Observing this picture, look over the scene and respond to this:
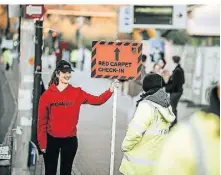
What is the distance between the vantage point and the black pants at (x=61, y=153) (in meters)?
4.76

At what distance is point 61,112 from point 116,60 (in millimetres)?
634

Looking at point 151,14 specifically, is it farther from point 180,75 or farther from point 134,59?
point 180,75

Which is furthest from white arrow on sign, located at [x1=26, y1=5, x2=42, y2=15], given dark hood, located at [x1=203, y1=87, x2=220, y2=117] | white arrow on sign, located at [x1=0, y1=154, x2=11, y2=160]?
dark hood, located at [x1=203, y1=87, x2=220, y2=117]

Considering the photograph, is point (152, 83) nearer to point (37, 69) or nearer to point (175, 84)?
point (37, 69)

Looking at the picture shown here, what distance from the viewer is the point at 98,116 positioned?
612 centimetres

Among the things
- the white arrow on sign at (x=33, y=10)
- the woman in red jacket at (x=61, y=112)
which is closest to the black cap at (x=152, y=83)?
the woman in red jacket at (x=61, y=112)

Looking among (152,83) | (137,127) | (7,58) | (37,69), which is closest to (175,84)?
(37,69)

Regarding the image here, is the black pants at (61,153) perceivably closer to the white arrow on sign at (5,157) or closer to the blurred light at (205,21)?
the white arrow on sign at (5,157)

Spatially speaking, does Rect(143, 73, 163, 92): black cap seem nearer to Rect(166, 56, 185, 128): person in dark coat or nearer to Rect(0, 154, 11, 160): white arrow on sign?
Rect(0, 154, 11, 160): white arrow on sign

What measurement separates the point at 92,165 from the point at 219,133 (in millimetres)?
3554

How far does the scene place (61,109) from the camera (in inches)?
184

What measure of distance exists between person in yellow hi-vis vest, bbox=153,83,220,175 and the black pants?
2.55 m

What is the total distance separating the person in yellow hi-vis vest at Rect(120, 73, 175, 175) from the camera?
4098 millimetres

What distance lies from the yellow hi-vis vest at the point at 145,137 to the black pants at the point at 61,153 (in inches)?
25.7
